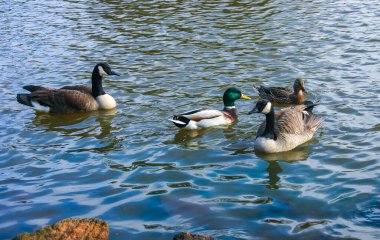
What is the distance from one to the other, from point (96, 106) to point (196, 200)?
6.40 metres

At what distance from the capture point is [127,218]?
9.80 meters

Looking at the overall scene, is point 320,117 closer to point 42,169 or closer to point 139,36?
point 42,169

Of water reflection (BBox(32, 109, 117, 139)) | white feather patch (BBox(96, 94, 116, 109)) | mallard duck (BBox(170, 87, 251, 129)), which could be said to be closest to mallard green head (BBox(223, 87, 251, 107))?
mallard duck (BBox(170, 87, 251, 129))

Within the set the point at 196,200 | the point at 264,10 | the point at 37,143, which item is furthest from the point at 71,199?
the point at 264,10

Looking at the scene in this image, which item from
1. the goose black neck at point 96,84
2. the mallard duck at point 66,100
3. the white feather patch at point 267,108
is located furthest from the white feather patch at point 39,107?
the white feather patch at point 267,108

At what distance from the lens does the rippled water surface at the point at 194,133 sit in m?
9.81

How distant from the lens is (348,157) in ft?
38.7

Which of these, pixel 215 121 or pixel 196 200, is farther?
pixel 215 121

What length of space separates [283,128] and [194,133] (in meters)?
2.17

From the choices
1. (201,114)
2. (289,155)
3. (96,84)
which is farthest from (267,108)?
(96,84)

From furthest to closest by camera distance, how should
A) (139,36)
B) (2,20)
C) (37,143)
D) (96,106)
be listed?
(2,20) < (139,36) < (96,106) < (37,143)

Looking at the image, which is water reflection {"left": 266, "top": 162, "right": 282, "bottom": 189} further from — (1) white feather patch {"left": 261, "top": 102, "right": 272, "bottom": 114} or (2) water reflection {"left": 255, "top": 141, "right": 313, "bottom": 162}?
(1) white feather patch {"left": 261, "top": 102, "right": 272, "bottom": 114}

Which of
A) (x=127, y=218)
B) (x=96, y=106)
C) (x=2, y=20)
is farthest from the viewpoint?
(x=2, y=20)

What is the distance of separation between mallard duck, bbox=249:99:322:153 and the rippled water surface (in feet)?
0.66
